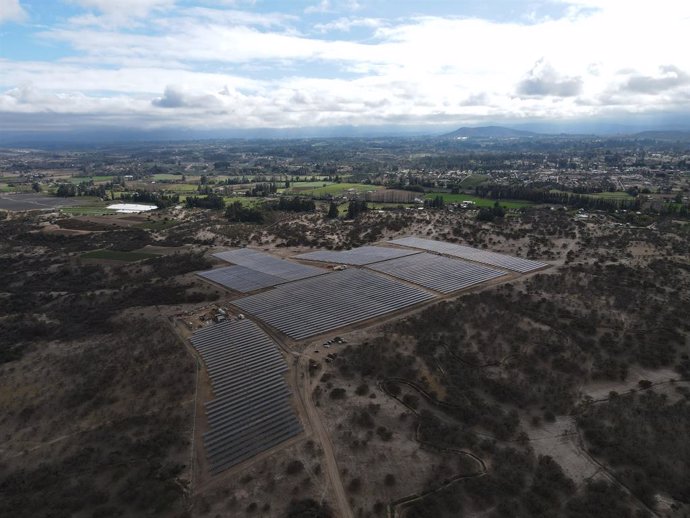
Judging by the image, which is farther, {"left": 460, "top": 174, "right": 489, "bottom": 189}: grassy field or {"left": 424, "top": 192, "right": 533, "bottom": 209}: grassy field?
{"left": 460, "top": 174, "right": 489, "bottom": 189}: grassy field

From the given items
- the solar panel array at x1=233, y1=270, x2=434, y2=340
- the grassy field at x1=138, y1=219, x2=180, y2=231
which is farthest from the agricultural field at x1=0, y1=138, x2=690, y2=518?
the grassy field at x1=138, y1=219, x2=180, y2=231

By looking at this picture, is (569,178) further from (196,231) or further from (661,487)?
(661,487)

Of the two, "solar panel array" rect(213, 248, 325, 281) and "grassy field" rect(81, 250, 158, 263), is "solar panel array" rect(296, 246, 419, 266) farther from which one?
"grassy field" rect(81, 250, 158, 263)

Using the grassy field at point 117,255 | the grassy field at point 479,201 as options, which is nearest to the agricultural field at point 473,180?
the grassy field at point 479,201

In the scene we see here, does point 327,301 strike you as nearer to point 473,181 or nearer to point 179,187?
point 473,181

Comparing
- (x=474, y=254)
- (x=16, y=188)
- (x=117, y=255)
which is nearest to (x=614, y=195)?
(x=474, y=254)

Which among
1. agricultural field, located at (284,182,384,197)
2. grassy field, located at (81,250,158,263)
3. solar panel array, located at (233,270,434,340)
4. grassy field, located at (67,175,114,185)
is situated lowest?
grassy field, located at (67,175,114,185)
